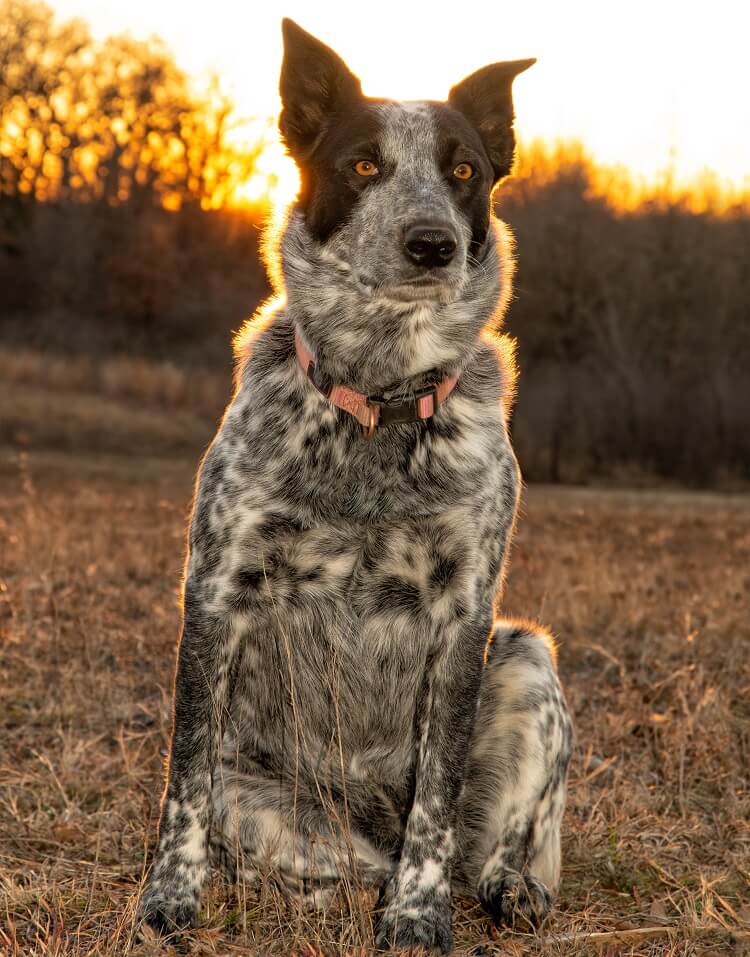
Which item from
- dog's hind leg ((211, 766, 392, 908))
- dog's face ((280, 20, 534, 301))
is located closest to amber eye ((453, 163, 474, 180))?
dog's face ((280, 20, 534, 301))

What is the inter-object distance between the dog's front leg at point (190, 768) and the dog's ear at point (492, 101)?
Result: 1673mm

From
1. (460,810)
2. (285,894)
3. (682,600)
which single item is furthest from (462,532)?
(682,600)

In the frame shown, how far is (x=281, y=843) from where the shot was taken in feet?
9.79

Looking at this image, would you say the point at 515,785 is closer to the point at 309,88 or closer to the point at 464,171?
the point at 464,171

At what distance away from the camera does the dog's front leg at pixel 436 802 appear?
2799mm

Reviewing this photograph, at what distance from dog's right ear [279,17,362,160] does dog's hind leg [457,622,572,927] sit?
65.8 inches

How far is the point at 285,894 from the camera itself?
2930 millimetres

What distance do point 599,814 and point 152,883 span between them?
1.56 meters

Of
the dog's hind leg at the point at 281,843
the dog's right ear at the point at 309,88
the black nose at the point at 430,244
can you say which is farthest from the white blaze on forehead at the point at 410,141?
the dog's hind leg at the point at 281,843

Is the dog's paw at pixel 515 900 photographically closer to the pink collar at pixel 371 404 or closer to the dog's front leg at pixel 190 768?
the dog's front leg at pixel 190 768

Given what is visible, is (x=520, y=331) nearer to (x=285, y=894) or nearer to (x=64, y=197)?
(x=64, y=197)

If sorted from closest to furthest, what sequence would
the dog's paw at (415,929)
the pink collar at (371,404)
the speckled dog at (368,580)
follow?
the dog's paw at (415,929) < the speckled dog at (368,580) < the pink collar at (371,404)

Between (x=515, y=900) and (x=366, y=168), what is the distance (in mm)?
2047

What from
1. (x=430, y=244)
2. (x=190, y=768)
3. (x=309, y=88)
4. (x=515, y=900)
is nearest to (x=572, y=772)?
(x=515, y=900)
